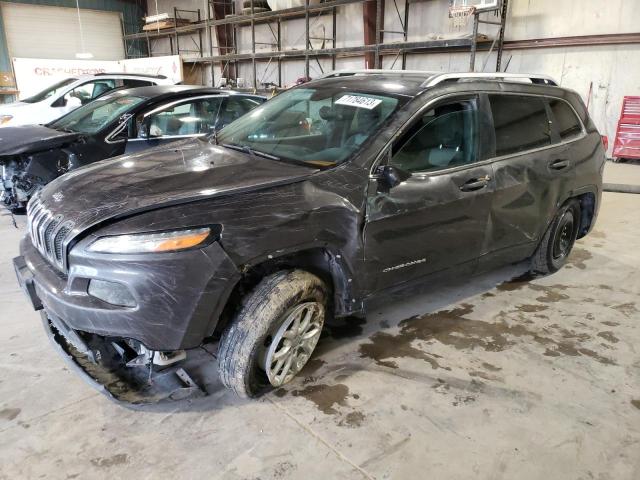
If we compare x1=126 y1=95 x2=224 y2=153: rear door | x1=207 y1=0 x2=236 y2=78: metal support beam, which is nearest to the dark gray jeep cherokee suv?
x1=126 y1=95 x2=224 y2=153: rear door

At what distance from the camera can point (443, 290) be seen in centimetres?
379

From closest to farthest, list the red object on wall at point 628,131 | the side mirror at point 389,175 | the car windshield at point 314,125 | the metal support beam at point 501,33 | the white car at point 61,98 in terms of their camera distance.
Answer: the side mirror at point 389,175, the car windshield at point 314,125, the white car at point 61,98, the red object on wall at point 628,131, the metal support beam at point 501,33

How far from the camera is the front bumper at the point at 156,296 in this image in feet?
6.49

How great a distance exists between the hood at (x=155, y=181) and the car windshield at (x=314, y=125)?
21 cm

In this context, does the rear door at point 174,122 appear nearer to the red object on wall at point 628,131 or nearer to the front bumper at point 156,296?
the front bumper at point 156,296

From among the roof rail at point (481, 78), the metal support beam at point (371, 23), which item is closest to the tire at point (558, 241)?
the roof rail at point (481, 78)

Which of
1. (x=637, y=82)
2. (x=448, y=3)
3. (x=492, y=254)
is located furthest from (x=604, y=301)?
(x=448, y=3)

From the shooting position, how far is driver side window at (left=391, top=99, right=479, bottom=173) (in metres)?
2.73

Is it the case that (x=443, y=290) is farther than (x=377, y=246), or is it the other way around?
(x=443, y=290)

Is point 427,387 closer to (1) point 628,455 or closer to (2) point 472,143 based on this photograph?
(1) point 628,455

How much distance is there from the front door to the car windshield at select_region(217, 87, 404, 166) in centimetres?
25

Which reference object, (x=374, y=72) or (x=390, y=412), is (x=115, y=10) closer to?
(x=374, y=72)

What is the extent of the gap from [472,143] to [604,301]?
5.68 ft

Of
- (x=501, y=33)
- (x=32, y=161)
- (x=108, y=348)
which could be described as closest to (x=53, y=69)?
(x=32, y=161)
